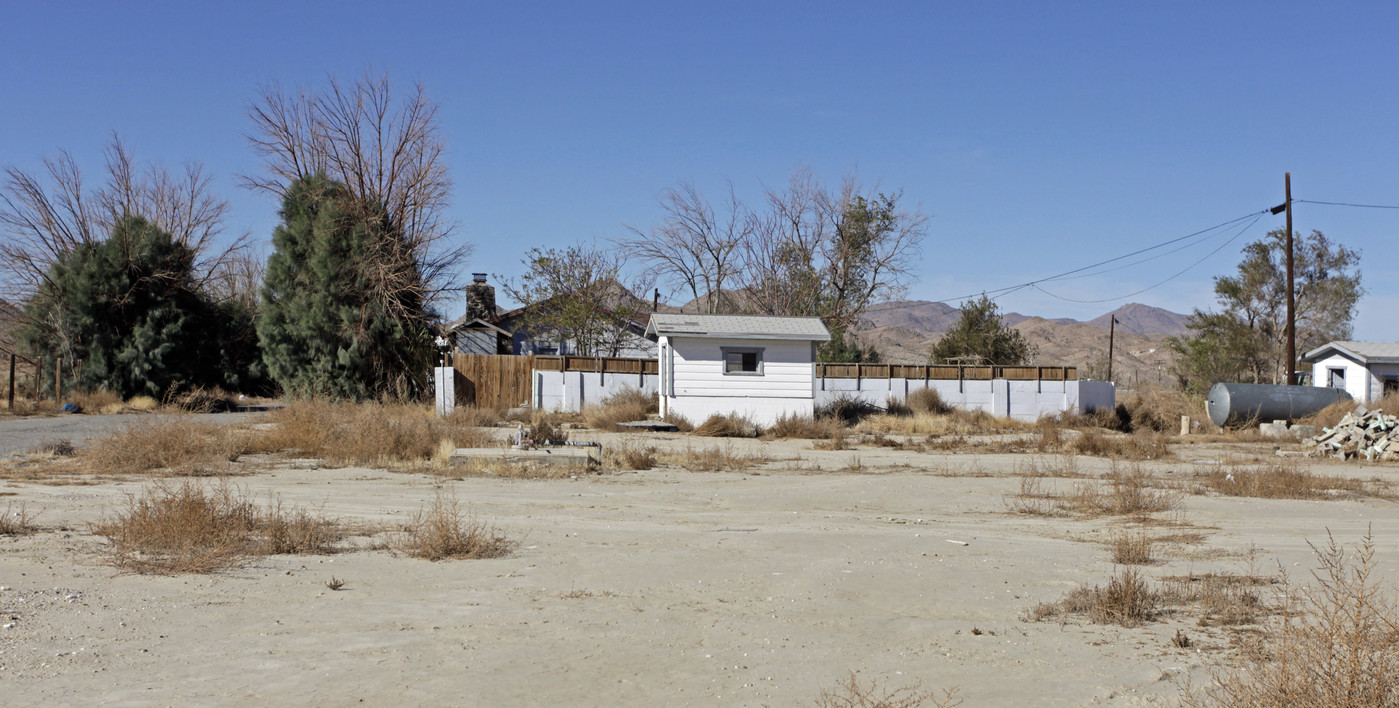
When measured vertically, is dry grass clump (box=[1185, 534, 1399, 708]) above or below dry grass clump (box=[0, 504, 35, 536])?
above

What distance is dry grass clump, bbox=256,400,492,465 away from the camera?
56.6ft

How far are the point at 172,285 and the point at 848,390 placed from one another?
26.4 metres

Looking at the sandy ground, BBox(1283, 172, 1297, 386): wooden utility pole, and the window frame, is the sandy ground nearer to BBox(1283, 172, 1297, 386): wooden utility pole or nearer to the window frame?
the window frame

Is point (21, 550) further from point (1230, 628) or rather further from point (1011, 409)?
point (1011, 409)

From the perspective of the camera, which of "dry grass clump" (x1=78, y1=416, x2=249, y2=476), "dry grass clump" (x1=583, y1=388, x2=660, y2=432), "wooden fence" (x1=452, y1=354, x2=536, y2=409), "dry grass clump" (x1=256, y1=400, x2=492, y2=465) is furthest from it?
"wooden fence" (x1=452, y1=354, x2=536, y2=409)

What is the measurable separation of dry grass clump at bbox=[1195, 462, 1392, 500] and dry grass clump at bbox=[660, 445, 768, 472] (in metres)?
7.82

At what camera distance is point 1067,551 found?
1000 centimetres

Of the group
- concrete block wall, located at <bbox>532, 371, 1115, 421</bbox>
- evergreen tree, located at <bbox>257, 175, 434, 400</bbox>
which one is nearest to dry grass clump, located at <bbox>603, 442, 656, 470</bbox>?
concrete block wall, located at <bbox>532, 371, 1115, 421</bbox>

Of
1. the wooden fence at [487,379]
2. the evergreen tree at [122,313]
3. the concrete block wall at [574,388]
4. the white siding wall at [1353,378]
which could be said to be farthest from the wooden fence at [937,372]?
the evergreen tree at [122,313]

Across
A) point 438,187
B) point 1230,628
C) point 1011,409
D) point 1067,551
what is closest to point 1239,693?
point 1230,628

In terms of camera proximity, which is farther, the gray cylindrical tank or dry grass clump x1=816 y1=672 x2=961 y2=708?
the gray cylindrical tank

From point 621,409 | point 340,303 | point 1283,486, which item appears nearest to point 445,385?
point 621,409

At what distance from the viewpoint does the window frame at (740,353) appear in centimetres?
2803

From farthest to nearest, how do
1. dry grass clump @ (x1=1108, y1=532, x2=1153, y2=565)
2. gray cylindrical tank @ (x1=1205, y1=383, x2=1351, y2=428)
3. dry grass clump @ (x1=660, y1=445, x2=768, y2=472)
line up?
gray cylindrical tank @ (x1=1205, y1=383, x2=1351, y2=428), dry grass clump @ (x1=660, y1=445, x2=768, y2=472), dry grass clump @ (x1=1108, y1=532, x2=1153, y2=565)
